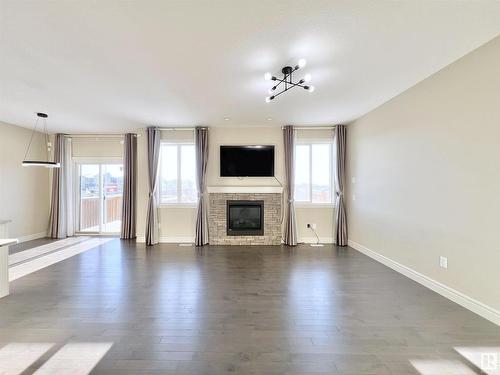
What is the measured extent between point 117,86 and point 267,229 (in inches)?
165

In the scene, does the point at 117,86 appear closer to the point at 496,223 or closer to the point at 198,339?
the point at 198,339

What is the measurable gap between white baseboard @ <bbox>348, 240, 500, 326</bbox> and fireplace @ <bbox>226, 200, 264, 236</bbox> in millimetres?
2629

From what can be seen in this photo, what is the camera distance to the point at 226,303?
2787 millimetres

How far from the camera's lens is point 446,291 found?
9.65 feet

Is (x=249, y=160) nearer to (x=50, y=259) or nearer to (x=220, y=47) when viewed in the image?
(x=220, y=47)

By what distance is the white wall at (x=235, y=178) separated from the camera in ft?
19.3

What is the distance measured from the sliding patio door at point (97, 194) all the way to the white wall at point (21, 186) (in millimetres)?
836

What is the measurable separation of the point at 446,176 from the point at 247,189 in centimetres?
380

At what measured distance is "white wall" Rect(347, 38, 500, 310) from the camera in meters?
2.44

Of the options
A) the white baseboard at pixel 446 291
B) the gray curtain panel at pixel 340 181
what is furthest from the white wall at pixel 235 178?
the white baseboard at pixel 446 291

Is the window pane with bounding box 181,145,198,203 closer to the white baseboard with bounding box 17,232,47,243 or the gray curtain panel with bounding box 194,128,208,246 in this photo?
the gray curtain panel with bounding box 194,128,208,246

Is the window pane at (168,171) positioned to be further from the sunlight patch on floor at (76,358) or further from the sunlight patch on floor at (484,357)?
the sunlight patch on floor at (484,357)

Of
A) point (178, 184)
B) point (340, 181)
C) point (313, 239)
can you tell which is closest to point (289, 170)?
point (340, 181)

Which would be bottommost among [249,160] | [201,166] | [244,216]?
[244,216]
